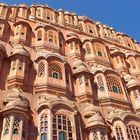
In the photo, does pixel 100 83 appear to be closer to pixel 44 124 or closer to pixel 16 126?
pixel 44 124

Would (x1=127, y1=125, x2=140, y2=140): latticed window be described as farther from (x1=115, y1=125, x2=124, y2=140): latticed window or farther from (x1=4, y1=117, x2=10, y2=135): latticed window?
(x1=4, y1=117, x2=10, y2=135): latticed window

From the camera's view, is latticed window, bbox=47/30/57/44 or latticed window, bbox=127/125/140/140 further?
latticed window, bbox=47/30/57/44

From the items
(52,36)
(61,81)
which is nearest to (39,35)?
(52,36)

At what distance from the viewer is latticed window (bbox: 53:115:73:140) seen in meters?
15.9

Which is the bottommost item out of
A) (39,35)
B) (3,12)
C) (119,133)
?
(119,133)

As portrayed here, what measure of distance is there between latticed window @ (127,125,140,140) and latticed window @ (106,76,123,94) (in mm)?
3825

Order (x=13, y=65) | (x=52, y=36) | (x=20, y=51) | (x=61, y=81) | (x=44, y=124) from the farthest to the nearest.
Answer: (x=52, y=36), (x=20, y=51), (x=61, y=81), (x=13, y=65), (x=44, y=124)

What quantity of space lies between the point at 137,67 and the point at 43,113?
47.0ft

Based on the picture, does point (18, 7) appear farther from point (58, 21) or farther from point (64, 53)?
point (64, 53)

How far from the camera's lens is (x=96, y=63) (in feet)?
81.3

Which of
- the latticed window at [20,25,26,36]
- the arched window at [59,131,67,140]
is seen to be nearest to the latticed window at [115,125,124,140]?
the arched window at [59,131,67,140]

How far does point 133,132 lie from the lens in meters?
18.6

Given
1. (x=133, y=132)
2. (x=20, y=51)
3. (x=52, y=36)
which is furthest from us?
(x=52, y=36)

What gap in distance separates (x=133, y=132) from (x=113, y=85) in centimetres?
496
